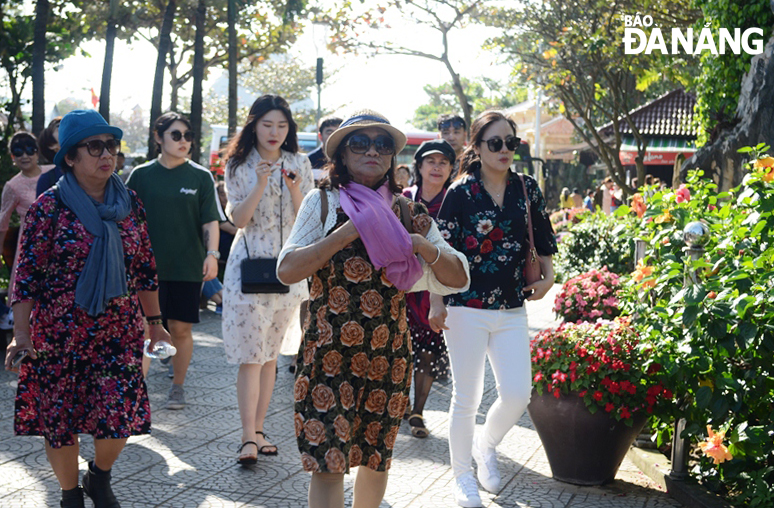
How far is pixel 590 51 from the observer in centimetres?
1584

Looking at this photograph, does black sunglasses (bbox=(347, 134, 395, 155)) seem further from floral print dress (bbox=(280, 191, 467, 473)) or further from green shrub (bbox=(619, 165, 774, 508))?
green shrub (bbox=(619, 165, 774, 508))

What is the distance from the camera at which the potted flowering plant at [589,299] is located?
8047 mm

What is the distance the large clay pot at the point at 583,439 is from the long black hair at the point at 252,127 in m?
2.21

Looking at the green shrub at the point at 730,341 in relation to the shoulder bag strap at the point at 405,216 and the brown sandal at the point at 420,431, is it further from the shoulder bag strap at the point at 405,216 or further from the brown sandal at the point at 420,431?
the brown sandal at the point at 420,431

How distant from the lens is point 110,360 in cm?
412

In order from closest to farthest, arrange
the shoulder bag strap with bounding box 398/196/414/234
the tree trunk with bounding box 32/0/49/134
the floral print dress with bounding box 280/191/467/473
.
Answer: the floral print dress with bounding box 280/191/467/473
the shoulder bag strap with bounding box 398/196/414/234
the tree trunk with bounding box 32/0/49/134

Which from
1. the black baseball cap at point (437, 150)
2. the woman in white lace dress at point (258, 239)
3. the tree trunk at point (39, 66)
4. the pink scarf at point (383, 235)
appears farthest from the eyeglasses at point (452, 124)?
the tree trunk at point (39, 66)

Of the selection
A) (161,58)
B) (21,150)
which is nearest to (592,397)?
(21,150)

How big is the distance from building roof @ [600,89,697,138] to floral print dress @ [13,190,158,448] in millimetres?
21543

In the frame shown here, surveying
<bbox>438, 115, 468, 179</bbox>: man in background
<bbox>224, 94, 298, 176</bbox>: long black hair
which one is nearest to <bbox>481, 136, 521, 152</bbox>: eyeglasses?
<bbox>224, 94, 298, 176</bbox>: long black hair

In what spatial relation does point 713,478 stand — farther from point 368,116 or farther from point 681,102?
point 681,102

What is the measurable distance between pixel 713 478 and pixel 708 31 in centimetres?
727

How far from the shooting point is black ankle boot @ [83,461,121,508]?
423cm

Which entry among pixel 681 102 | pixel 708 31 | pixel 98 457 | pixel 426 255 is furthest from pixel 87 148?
pixel 681 102
